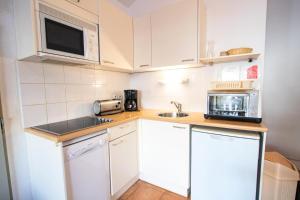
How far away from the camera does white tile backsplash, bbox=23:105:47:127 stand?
1233 millimetres

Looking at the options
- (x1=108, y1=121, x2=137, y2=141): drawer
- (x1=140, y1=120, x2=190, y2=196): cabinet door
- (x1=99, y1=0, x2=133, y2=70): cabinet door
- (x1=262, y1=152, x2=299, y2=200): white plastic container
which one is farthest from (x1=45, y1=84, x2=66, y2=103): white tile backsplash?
(x1=262, y1=152, x2=299, y2=200): white plastic container

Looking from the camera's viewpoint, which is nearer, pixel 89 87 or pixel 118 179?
pixel 118 179

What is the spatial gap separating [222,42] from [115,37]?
4.27 ft

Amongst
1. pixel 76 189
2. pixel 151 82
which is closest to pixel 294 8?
pixel 151 82

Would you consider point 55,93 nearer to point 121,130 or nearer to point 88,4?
point 121,130

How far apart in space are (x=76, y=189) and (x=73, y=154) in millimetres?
290

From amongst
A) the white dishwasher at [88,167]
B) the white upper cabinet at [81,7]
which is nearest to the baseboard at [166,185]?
the white dishwasher at [88,167]

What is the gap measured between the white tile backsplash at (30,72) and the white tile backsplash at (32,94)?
47 millimetres

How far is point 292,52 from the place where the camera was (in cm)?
162

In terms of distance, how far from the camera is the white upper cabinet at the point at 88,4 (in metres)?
1.29

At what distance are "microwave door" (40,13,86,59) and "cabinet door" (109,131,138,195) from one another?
926 millimetres

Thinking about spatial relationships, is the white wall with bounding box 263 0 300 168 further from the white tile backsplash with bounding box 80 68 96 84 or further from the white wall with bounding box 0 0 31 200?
the white wall with bounding box 0 0 31 200

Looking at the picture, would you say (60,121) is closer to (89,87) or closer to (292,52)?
(89,87)

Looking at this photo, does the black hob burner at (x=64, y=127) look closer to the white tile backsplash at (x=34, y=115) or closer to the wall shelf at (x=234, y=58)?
the white tile backsplash at (x=34, y=115)
